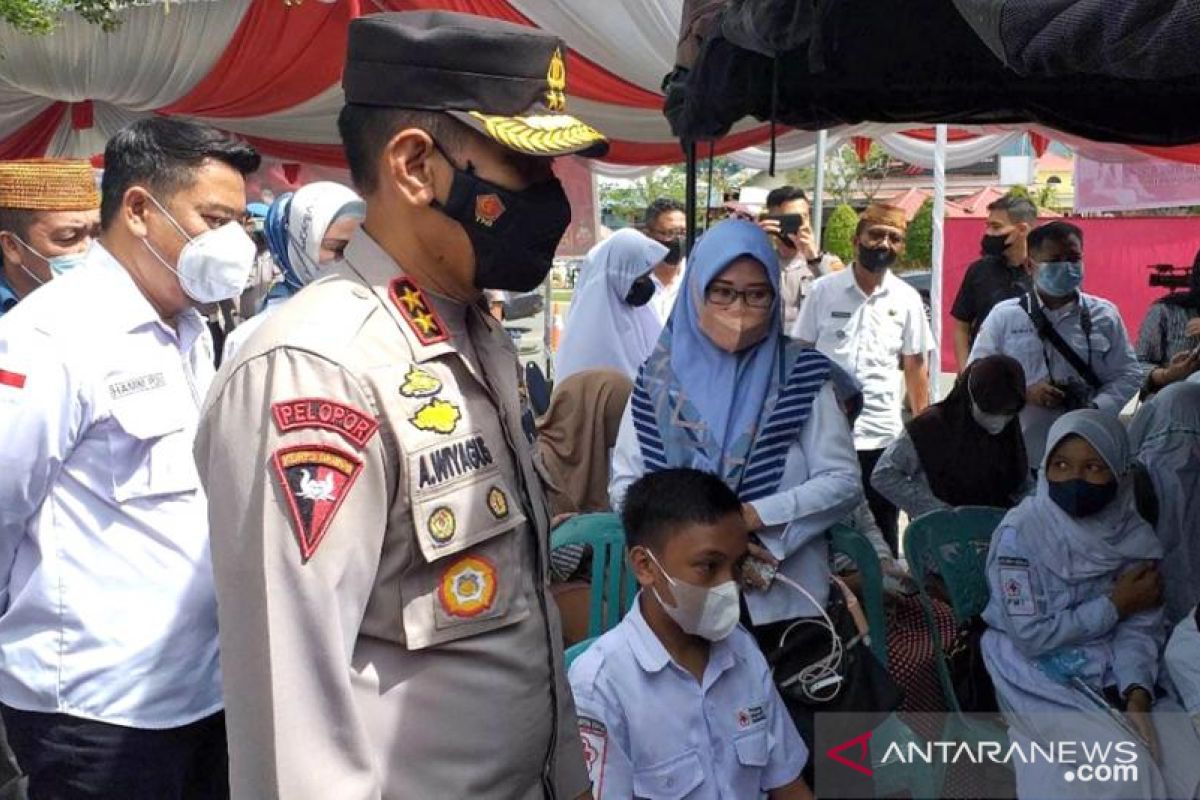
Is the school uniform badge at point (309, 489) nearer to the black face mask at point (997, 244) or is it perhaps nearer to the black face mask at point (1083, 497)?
the black face mask at point (1083, 497)

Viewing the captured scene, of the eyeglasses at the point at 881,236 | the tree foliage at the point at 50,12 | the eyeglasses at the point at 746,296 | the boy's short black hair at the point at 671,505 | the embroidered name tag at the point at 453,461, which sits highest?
the tree foliage at the point at 50,12

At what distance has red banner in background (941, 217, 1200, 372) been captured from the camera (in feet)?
48.1

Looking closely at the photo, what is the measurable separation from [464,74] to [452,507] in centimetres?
49

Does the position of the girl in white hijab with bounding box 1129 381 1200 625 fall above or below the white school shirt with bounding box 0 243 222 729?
below

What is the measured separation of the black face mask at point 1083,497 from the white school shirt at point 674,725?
1.28m

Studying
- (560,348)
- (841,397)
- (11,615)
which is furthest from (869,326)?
(11,615)

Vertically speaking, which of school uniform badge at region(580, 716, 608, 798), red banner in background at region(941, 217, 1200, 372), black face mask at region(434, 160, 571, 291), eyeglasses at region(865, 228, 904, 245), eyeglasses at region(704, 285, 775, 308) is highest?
black face mask at region(434, 160, 571, 291)

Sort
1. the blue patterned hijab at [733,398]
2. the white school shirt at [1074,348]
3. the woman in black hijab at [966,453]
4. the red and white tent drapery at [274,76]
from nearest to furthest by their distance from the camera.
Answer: the blue patterned hijab at [733,398]
the woman in black hijab at [966,453]
the white school shirt at [1074,348]
the red and white tent drapery at [274,76]

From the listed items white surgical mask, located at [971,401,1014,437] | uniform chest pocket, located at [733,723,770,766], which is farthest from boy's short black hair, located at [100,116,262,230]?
white surgical mask, located at [971,401,1014,437]

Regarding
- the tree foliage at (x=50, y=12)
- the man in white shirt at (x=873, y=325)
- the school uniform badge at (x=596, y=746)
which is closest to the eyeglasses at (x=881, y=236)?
the man in white shirt at (x=873, y=325)

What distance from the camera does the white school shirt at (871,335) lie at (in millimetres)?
5648

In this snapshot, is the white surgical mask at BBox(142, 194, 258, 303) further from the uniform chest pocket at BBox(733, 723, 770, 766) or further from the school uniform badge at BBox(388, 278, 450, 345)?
the uniform chest pocket at BBox(733, 723, 770, 766)

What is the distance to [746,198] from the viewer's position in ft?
15.8

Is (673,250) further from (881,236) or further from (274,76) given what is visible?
(274,76)
